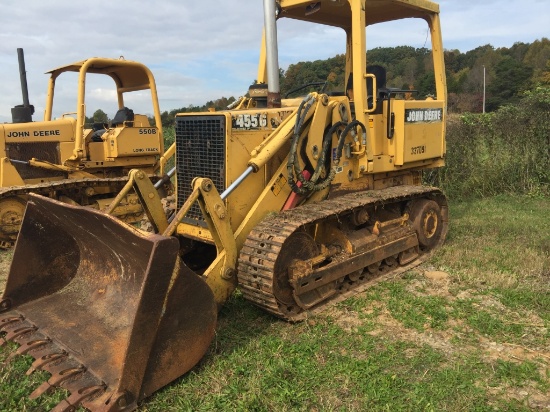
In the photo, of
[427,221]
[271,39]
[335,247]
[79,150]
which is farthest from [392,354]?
[79,150]

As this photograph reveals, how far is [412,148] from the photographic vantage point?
Answer: 5914 millimetres

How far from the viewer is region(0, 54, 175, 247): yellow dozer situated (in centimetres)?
773

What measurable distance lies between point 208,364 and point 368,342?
1.30m

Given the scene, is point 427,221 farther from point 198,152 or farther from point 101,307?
point 101,307

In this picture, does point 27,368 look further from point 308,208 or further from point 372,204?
point 372,204

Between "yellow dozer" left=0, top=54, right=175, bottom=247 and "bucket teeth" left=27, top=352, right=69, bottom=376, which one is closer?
"bucket teeth" left=27, top=352, right=69, bottom=376

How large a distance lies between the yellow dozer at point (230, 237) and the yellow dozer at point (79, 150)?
3446 millimetres

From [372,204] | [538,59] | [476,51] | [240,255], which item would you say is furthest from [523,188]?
[476,51]

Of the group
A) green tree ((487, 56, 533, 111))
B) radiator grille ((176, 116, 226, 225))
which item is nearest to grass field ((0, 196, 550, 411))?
radiator grille ((176, 116, 226, 225))

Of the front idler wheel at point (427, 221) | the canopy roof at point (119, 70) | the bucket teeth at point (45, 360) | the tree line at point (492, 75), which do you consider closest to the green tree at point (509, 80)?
the tree line at point (492, 75)

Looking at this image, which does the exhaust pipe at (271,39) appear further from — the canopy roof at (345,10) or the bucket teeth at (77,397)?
the bucket teeth at (77,397)

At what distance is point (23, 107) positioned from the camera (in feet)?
28.3

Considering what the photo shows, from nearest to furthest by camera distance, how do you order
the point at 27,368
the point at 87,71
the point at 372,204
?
the point at 27,368 < the point at 372,204 < the point at 87,71

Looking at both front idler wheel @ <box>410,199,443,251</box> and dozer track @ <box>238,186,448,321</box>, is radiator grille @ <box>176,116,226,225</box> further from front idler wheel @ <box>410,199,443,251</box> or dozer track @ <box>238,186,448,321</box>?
front idler wheel @ <box>410,199,443,251</box>
